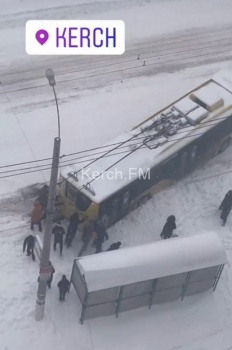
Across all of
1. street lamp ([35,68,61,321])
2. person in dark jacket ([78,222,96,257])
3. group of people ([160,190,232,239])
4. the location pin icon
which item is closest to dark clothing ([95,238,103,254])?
person in dark jacket ([78,222,96,257])

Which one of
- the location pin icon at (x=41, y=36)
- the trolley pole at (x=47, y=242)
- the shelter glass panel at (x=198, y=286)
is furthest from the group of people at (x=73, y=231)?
the location pin icon at (x=41, y=36)

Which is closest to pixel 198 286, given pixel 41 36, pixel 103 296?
pixel 103 296

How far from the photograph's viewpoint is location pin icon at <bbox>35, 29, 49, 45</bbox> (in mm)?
29561

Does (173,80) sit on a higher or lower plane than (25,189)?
higher

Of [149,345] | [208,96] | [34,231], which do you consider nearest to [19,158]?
[34,231]

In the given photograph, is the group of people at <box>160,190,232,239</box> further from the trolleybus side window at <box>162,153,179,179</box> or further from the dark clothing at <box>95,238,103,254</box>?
the dark clothing at <box>95,238,103,254</box>

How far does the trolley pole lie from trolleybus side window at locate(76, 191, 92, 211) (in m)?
3.27

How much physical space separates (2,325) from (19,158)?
22.4 feet

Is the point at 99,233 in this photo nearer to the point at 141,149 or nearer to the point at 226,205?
the point at 141,149

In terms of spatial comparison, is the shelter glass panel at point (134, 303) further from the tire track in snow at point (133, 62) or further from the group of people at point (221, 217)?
the tire track in snow at point (133, 62)

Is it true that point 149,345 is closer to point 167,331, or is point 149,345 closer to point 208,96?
point 167,331

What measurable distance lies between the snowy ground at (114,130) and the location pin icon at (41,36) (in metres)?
0.79

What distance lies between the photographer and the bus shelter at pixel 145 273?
18.5m

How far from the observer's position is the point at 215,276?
20125 millimetres
